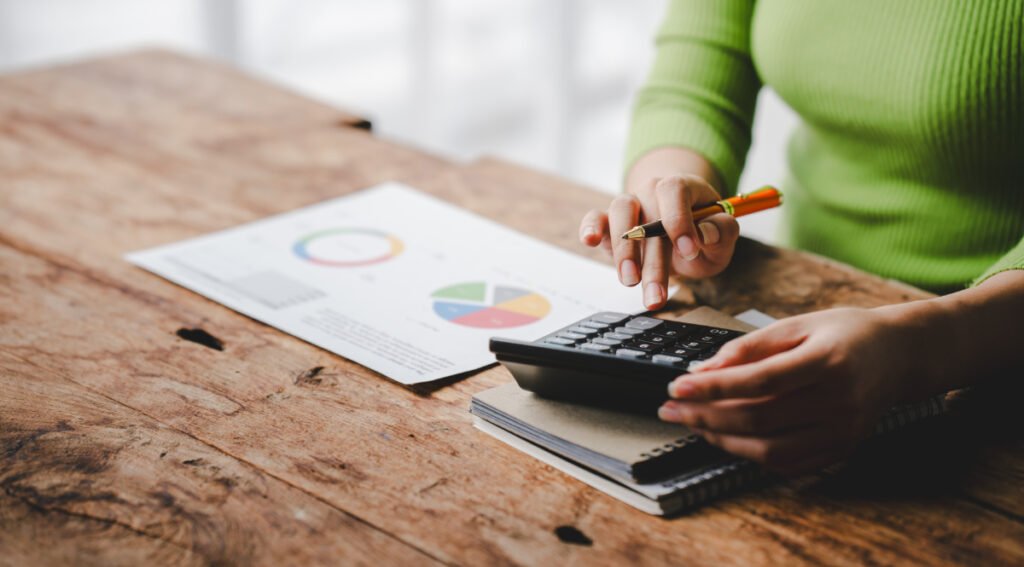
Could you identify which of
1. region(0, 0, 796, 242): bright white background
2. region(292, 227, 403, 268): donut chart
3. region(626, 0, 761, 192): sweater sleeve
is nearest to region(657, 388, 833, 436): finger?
region(292, 227, 403, 268): donut chart

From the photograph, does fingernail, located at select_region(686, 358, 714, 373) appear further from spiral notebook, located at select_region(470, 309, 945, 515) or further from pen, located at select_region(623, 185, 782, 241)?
pen, located at select_region(623, 185, 782, 241)

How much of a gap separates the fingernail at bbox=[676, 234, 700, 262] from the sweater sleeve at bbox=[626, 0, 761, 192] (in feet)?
0.95

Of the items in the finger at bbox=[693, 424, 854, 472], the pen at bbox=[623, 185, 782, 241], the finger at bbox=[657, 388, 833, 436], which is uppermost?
the pen at bbox=[623, 185, 782, 241]

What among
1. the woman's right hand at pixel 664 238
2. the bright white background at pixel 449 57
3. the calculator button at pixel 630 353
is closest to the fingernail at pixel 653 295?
the woman's right hand at pixel 664 238

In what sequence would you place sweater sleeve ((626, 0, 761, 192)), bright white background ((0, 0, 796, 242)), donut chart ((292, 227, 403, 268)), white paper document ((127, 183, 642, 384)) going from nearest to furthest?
white paper document ((127, 183, 642, 384))
donut chart ((292, 227, 403, 268))
sweater sleeve ((626, 0, 761, 192))
bright white background ((0, 0, 796, 242))

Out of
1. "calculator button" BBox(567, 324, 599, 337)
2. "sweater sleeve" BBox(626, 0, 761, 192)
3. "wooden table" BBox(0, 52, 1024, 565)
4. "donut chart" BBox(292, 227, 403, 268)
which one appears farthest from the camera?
"sweater sleeve" BBox(626, 0, 761, 192)

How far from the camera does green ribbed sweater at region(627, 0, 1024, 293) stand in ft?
2.88

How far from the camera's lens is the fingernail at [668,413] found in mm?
545

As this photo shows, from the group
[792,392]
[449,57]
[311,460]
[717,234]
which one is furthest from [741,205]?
[449,57]

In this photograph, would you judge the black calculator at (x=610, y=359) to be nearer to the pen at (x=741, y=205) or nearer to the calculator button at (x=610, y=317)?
the calculator button at (x=610, y=317)

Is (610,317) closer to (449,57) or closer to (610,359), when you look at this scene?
(610,359)

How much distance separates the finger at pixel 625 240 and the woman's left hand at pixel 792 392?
0.64 feet

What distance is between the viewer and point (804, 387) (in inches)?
21.0

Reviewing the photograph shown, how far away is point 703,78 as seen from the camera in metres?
1.07
